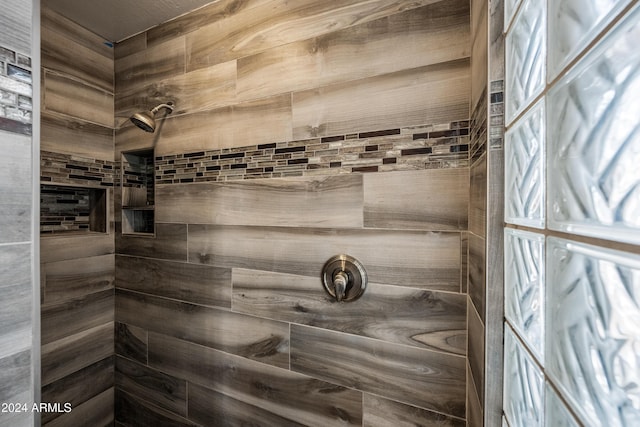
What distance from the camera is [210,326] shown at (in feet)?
4.01

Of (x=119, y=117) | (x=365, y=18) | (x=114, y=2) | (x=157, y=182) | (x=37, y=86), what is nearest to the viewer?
(x=37, y=86)

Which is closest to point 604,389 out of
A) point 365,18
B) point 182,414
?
point 365,18

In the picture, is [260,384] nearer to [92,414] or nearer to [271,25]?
[92,414]

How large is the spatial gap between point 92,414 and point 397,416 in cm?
163

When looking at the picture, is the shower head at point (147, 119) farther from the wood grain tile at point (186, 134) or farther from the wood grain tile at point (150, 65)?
the wood grain tile at point (150, 65)

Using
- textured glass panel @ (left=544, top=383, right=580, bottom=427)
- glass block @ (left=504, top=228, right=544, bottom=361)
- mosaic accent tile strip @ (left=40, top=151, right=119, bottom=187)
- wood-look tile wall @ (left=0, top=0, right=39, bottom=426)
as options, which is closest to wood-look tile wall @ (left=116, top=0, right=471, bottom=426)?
mosaic accent tile strip @ (left=40, top=151, right=119, bottom=187)

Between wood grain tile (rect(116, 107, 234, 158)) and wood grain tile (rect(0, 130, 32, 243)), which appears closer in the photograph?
wood grain tile (rect(0, 130, 32, 243))

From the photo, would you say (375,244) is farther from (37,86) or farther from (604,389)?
(37,86)

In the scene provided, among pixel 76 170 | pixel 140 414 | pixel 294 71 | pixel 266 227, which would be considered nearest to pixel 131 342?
pixel 140 414

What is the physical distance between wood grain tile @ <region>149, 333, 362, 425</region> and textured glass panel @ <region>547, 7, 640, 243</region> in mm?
935

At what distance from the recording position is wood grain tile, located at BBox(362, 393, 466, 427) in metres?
0.83

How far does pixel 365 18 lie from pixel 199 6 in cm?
86

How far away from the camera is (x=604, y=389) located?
0.26m

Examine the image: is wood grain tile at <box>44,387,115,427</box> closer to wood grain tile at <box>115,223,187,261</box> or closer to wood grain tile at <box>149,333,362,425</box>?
wood grain tile at <box>149,333,362,425</box>
